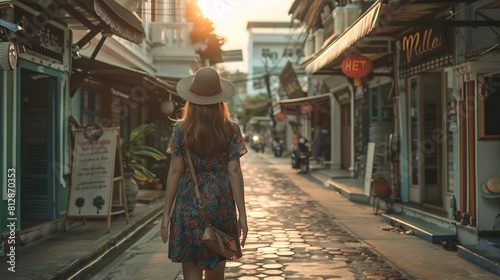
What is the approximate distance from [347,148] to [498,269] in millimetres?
14995

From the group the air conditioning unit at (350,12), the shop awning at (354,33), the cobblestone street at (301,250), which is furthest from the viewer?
the air conditioning unit at (350,12)

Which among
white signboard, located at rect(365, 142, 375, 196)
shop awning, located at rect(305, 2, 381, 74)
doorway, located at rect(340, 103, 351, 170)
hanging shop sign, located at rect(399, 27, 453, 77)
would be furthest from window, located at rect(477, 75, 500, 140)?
doorway, located at rect(340, 103, 351, 170)

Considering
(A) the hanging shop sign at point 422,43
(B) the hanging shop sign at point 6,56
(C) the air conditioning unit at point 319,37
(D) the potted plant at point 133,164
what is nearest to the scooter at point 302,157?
→ (C) the air conditioning unit at point 319,37

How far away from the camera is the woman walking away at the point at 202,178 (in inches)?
146

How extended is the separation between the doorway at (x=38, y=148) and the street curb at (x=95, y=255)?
1150 mm

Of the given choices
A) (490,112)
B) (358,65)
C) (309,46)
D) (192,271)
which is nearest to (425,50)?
(490,112)

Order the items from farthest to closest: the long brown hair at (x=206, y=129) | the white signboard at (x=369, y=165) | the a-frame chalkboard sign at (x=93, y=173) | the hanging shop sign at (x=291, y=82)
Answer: the hanging shop sign at (x=291, y=82) → the white signboard at (x=369, y=165) → the a-frame chalkboard sign at (x=93, y=173) → the long brown hair at (x=206, y=129)

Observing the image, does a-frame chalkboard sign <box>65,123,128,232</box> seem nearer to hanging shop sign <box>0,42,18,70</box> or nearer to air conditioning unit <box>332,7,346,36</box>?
hanging shop sign <box>0,42,18,70</box>

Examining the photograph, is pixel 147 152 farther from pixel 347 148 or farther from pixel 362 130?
pixel 347 148

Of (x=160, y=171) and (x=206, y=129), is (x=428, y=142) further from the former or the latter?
(x=206, y=129)

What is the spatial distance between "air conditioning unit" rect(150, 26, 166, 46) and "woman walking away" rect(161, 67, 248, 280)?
56.8 ft

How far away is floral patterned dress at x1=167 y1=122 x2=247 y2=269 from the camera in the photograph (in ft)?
12.2

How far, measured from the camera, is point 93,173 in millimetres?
8711

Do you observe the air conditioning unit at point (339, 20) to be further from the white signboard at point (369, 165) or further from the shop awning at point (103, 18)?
the shop awning at point (103, 18)
